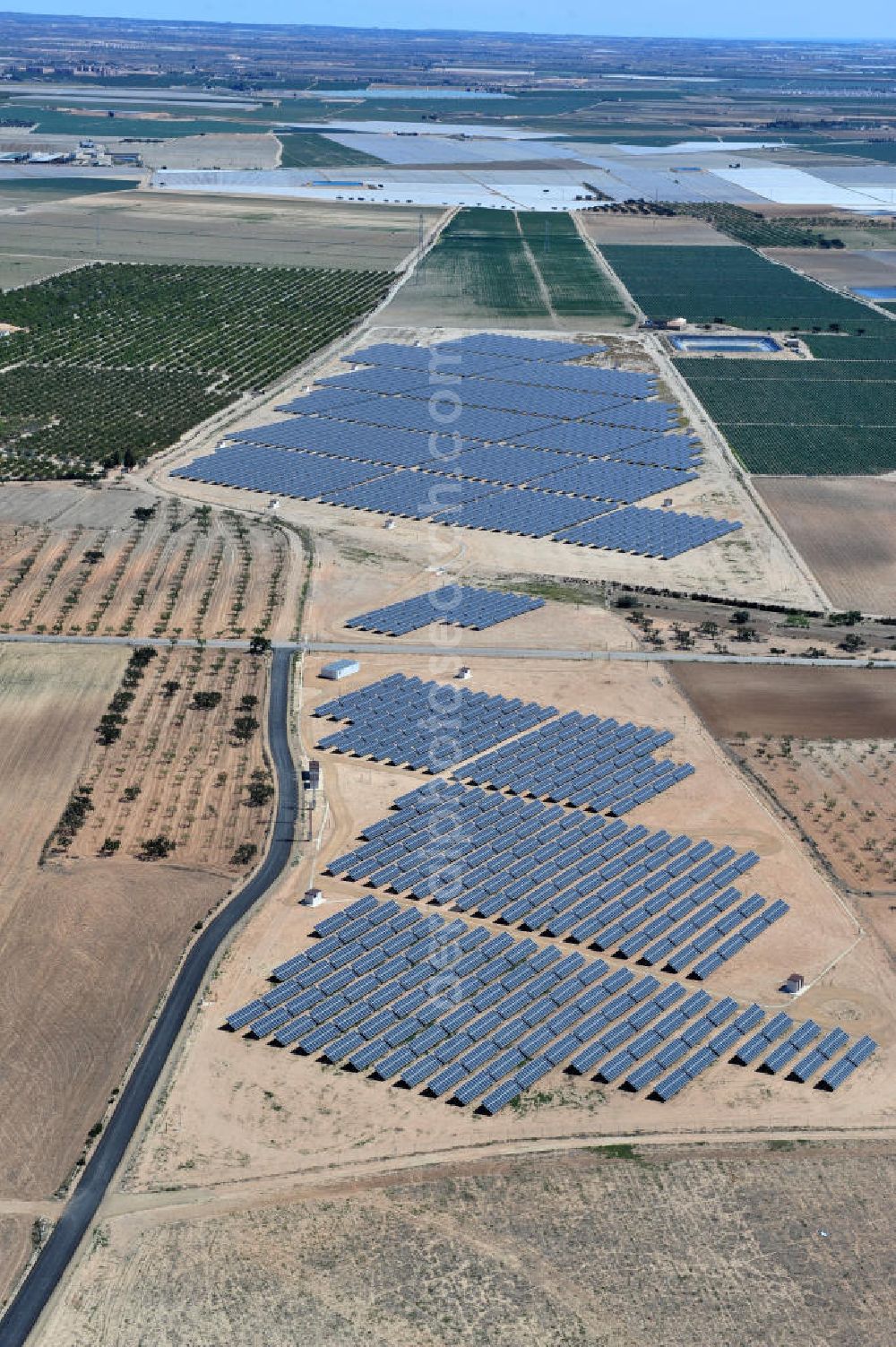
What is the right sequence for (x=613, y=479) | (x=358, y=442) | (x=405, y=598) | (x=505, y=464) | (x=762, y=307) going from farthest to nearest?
(x=762, y=307) → (x=358, y=442) → (x=505, y=464) → (x=613, y=479) → (x=405, y=598)

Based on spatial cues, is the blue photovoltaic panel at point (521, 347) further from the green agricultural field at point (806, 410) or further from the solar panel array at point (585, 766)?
the solar panel array at point (585, 766)

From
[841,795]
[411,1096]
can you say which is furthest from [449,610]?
[411,1096]

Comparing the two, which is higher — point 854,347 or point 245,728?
point 854,347

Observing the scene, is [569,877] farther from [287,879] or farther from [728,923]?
[287,879]

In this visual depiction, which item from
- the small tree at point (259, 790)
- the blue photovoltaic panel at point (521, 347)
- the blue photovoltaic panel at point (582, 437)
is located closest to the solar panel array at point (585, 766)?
the small tree at point (259, 790)

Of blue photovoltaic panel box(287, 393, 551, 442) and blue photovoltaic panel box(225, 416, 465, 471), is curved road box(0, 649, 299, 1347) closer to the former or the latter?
blue photovoltaic panel box(225, 416, 465, 471)

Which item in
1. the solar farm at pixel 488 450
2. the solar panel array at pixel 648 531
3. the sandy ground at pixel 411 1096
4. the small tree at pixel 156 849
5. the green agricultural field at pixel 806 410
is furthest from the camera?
the green agricultural field at pixel 806 410

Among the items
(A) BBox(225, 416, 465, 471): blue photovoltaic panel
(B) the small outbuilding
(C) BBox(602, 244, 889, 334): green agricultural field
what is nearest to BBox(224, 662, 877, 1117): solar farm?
(B) the small outbuilding

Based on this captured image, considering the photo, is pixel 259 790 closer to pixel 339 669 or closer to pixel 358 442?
pixel 339 669
